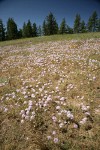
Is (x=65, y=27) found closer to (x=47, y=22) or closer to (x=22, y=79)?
(x=47, y=22)

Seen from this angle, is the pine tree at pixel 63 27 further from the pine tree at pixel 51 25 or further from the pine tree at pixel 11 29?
the pine tree at pixel 11 29

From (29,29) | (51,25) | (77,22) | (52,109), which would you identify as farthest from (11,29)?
(52,109)

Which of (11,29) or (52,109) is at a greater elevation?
(11,29)

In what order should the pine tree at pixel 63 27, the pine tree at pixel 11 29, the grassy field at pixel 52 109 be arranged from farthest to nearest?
the pine tree at pixel 63 27 < the pine tree at pixel 11 29 < the grassy field at pixel 52 109

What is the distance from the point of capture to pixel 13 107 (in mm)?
5801

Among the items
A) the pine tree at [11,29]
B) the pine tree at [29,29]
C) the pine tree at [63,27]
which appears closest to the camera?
the pine tree at [11,29]

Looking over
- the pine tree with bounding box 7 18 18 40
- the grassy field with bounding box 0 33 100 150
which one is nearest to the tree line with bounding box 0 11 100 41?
the pine tree with bounding box 7 18 18 40

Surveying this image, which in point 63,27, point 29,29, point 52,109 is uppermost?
point 63,27

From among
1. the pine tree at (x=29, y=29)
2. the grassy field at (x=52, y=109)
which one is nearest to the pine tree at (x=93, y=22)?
the pine tree at (x=29, y=29)

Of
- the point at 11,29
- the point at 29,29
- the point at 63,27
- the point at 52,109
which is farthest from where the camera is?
the point at 63,27

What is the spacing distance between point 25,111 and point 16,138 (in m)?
1.23

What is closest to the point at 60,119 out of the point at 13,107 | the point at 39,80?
the point at 13,107

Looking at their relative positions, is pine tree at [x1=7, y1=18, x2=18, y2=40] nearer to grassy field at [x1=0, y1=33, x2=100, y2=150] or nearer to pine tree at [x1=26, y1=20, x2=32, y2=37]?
pine tree at [x1=26, y1=20, x2=32, y2=37]

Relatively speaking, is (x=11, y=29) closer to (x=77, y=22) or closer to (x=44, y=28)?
(x=44, y=28)
